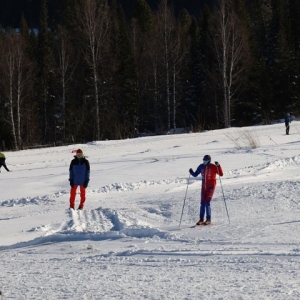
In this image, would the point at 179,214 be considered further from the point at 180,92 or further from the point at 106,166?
the point at 180,92

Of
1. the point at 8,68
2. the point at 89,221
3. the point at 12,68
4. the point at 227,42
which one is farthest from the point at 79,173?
the point at 227,42

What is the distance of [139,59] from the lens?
149 feet

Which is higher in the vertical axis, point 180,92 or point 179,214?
point 180,92

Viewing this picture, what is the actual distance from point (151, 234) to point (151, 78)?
36.5 metres

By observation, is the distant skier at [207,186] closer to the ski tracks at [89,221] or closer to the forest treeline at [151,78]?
the ski tracks at [89,221]

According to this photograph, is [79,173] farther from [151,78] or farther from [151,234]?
[151,78]

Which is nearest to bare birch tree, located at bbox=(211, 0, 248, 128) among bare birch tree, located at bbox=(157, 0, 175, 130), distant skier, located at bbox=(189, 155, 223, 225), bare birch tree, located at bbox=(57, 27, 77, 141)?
bare birch tree, located at bbox=(157, 0, 175, 130)

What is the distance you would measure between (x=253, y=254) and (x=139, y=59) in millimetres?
39759

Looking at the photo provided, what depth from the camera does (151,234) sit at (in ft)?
29.0

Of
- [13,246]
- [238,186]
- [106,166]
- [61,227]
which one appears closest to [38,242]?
[13,246]

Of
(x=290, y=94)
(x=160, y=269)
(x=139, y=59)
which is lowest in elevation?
(x=160, y=269)

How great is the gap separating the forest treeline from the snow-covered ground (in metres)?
20.0

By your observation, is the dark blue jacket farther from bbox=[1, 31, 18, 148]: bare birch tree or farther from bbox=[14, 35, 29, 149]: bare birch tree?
bbox=[1, 31, 18, 148]: bare birch tree

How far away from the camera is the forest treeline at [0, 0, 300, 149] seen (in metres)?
38.6
